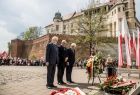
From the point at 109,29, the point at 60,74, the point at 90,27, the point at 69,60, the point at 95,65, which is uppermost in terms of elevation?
the point at 109,29

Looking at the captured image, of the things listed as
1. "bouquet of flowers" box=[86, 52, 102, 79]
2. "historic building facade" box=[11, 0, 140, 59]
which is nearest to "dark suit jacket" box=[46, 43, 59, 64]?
"bouquet of flowers" box=[86, 52, 102, 79]

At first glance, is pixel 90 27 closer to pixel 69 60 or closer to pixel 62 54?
pixel 69 60

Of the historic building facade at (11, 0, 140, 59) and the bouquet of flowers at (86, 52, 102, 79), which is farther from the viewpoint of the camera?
the historic building facade at (11, 0, 140, 59)

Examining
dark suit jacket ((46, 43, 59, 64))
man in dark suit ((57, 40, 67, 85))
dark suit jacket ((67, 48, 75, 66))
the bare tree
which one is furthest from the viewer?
the bare tree

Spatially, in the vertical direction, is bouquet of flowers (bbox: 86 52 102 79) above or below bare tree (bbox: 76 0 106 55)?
below

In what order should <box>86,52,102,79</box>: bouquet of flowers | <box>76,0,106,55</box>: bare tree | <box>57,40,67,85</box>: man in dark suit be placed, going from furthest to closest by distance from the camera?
<box>76,0,106,55</box>: bare tree → <box>57,40,67,85</box>: man in dark suit → <box>86,52,102,79</box>: bouquet of flowers

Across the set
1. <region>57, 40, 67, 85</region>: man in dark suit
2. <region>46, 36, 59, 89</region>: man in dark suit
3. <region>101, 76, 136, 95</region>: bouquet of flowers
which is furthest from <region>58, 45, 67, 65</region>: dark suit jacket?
<region>101, 76, 136, 95</region>: bouquet of flowers

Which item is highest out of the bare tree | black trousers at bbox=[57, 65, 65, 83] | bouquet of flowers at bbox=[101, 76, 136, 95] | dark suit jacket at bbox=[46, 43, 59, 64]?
the bare tree

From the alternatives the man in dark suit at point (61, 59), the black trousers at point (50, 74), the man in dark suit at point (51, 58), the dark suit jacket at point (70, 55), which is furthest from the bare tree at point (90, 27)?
the black trousers at point (50, 74)

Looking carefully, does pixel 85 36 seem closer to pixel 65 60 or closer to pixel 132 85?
pixel 65 60

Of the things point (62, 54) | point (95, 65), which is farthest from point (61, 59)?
point (95, 65)

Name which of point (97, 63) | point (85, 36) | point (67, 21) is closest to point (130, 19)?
point (67, 21)

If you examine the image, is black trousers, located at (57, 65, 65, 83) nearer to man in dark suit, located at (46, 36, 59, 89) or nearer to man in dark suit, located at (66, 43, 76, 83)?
man in dark suit, located at (66, 43, 76, 83)

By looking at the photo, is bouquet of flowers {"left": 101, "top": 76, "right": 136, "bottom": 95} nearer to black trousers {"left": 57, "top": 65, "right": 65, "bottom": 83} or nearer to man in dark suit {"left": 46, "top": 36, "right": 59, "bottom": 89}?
man in dark suit {"left": 46, "top": 36, "right": 59, "bottom": 89}
